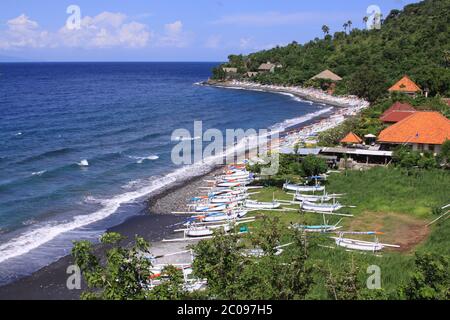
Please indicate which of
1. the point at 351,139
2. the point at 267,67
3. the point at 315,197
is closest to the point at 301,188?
the point at 315,197

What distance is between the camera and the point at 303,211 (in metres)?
32.6

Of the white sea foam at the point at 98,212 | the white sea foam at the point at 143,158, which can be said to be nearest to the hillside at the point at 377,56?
the white sea foam at the point at 98,212

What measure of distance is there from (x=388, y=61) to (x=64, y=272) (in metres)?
93.8

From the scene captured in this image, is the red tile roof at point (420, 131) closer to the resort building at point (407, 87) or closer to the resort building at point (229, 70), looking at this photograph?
the resort building at point (407, 87)

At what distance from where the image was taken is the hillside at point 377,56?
84688 mm

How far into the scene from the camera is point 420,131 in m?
43.9

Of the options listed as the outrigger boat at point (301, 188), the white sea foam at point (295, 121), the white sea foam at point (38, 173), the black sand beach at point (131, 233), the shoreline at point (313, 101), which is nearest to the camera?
the black sand beach at point (131, 233)

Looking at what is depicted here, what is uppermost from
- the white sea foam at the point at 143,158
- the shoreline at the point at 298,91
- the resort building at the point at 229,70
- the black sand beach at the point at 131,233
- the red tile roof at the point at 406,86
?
the resort building at the point at 229,70

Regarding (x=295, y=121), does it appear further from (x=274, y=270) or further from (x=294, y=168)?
(x=274, y=270)

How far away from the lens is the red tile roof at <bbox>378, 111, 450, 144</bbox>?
141 ft

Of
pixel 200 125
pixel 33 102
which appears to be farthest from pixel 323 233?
pixel 33 102

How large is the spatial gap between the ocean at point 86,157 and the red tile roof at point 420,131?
18.1 metres
